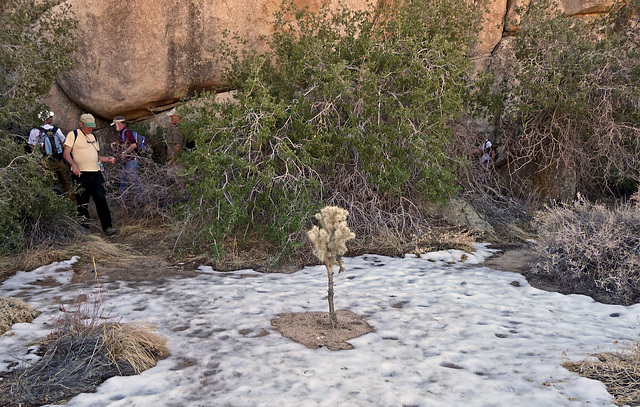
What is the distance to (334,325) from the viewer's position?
438cm

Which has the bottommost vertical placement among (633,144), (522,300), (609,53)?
(522,300)

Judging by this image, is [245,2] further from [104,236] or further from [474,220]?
[474,220]

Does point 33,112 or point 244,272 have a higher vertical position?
point 33,112

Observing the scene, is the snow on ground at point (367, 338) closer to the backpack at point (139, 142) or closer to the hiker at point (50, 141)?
the hiker at point (50, 141)

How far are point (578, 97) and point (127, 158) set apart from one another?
25.0 feet

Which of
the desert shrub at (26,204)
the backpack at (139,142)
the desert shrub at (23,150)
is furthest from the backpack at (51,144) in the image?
the desert shrub at (26,204)

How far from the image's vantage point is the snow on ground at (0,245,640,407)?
10.6 feet

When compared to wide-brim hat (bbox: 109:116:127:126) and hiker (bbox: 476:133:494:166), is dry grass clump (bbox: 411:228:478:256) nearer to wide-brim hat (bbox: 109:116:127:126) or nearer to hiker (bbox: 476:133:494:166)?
hiker (bbox: 476:133:494:166)

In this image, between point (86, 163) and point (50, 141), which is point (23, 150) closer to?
point (86, 163)

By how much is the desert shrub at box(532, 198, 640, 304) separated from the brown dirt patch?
2576mm

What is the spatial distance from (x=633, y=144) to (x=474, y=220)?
10.0ft

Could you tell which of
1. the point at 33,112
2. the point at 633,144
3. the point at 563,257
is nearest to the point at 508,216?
the point at 633,144

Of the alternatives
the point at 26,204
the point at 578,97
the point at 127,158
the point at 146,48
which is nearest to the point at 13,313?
the point at 26,204

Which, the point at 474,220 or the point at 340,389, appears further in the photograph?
the point at 474,220
